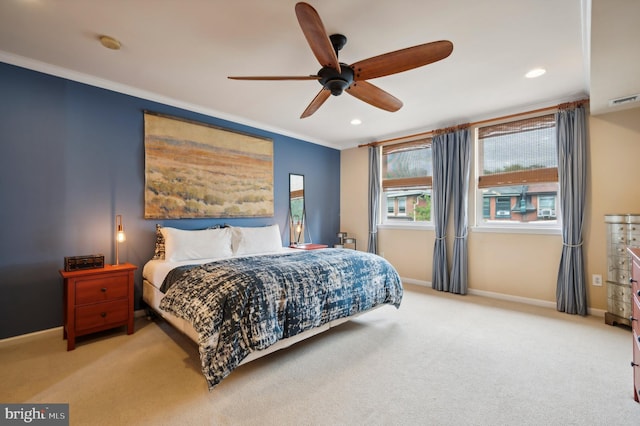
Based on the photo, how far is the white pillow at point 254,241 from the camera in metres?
3.75

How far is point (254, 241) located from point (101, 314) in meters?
1.74

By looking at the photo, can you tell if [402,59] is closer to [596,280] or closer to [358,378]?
[358,378]

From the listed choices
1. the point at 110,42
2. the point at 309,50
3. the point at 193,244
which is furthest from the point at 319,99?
the point at 193,244

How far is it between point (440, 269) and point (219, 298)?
3.60 meters

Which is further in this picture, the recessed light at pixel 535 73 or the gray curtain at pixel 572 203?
the gray curtain at pixel 572 203

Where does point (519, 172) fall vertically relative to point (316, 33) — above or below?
below

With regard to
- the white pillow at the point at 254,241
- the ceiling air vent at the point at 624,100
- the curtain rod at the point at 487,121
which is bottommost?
the white pillow at the point at 254,241

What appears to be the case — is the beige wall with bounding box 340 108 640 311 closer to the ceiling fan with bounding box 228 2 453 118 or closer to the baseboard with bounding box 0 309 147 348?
the ceiling fan with bounding box 228 2 453 118

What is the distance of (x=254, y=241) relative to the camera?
3.85 m

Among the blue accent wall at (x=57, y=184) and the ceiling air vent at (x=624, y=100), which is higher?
the ceiling air vent at (x=624, y=100)

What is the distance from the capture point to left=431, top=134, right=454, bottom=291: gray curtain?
445 centimetres

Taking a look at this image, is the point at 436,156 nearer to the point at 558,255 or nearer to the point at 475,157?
the point at 475,157

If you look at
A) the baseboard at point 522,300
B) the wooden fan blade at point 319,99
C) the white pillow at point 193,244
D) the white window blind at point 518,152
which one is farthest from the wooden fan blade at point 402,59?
the baseboard at point 522,300

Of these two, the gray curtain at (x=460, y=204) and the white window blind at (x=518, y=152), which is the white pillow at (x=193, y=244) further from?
the white window blind at (x=518, y=152)
